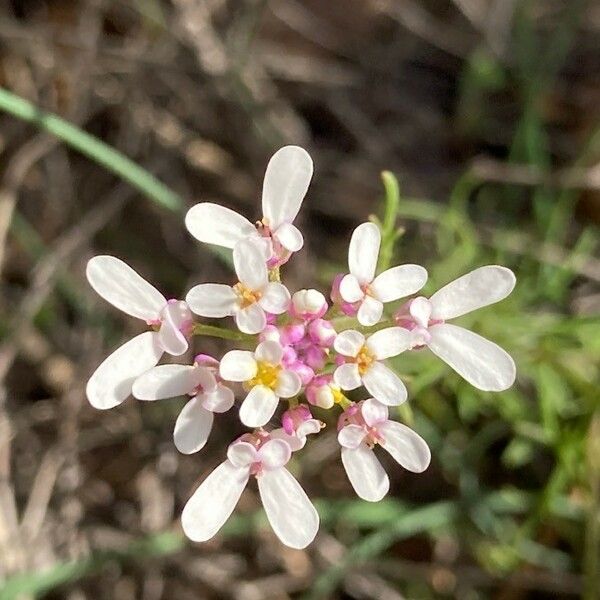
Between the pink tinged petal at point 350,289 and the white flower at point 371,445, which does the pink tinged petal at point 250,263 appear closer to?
the pink tinged petal at point 350,289

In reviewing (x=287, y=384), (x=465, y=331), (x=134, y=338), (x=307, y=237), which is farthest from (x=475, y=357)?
(x=307, y=237)

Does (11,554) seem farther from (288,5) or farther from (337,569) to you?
(288,5)

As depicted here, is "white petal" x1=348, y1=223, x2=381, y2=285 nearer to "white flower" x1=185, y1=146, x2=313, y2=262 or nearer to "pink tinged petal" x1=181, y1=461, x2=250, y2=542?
"white flower" x1=185, y1=146, x2=313, y2=262

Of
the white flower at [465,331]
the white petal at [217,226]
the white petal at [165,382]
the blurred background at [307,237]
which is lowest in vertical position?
the blurred background at [307,237]

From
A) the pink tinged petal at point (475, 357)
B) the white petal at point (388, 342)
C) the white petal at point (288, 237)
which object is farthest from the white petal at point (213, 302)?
the pink tinged petal at point (475, 357)

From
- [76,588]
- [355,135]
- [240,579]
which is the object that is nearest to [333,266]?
[355,135]

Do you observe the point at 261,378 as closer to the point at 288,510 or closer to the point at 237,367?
the point at 237,367
